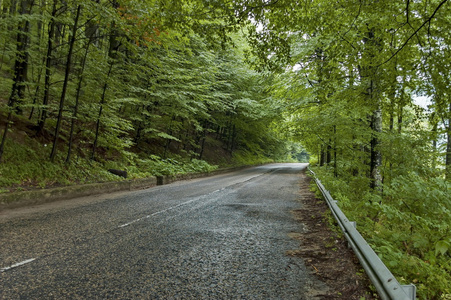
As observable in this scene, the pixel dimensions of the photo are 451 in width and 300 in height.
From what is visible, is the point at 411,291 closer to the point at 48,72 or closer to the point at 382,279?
the point at 382,279

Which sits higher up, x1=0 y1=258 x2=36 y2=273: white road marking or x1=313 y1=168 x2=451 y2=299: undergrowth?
x1=313 y1=168 x2=451 y2=299: undergrowth

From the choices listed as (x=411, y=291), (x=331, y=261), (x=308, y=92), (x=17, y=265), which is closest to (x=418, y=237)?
(x=331, y=261)

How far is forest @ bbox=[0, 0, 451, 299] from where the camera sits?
16.0ft

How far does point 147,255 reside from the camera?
376 cm

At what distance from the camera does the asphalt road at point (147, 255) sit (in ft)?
9.32

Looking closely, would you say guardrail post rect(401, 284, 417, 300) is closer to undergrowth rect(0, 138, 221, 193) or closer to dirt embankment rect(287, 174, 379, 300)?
dirt embankment rect(287, 174, 379, 300)

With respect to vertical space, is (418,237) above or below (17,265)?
above

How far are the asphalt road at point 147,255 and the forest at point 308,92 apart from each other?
57.7 inches

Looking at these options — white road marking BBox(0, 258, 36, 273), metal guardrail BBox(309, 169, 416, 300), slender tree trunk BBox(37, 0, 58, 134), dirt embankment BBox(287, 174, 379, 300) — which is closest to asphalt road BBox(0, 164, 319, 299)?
white road marking BBox(0, 258, 36, 273)

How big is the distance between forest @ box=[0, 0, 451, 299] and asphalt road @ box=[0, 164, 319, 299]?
1.47m

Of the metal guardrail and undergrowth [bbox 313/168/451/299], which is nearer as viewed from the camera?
the metal guardrail

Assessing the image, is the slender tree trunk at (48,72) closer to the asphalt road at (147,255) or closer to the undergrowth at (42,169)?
the undergrowth at (42,169)

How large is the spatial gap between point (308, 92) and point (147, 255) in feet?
33.5

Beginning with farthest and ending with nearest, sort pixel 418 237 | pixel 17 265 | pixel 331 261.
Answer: pixel 418 237 < pixel 331 261 < pixel 17 265
